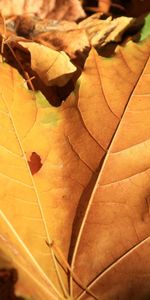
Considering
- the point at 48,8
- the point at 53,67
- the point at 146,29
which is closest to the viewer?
the point at 53,67

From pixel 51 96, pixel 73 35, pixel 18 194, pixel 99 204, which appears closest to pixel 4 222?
pixel 18 194

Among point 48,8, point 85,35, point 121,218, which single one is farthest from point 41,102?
point 48,8

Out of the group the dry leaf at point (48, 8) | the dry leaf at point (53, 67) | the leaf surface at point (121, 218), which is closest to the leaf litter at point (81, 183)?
the leaf surface at point (121, 218)

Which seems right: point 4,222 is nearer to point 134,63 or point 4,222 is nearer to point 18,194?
point 18,194

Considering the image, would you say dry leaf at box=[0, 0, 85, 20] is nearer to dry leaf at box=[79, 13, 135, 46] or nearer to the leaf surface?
dry leaf at box=[79, 13, 135, 46]

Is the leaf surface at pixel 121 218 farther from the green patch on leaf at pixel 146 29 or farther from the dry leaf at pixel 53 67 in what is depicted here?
the green patch on leaf at pixel 146 29

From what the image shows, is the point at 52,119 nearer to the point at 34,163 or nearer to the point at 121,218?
the point at 34,163

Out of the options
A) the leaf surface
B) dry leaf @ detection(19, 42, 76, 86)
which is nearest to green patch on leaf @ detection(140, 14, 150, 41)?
dry leaf @ detection(19, 42, 76, 86)

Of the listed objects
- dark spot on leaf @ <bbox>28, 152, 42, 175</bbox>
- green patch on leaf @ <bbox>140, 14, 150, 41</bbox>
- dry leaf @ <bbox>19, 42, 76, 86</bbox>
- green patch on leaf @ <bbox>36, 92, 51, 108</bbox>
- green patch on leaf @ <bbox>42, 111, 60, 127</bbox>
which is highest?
green patch on leaf @ <bbox>36, 92, 51, 108</bbox>
